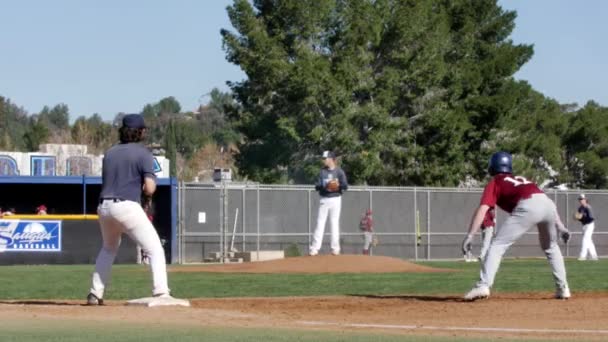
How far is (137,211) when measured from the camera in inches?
469

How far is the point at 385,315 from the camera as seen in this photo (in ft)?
39.9

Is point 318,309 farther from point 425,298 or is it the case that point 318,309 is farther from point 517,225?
point 517,225

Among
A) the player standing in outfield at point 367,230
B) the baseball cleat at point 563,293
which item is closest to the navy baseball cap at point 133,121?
the baseball cleat at point 563,293

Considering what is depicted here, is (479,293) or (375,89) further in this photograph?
(375,89)

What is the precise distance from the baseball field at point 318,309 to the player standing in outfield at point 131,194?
1.98ft

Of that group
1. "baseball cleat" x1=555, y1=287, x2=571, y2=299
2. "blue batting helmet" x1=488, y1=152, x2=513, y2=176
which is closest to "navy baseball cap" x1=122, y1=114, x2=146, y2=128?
"blue batting helmet" x1=488, y1=152, x2=513, y2=176

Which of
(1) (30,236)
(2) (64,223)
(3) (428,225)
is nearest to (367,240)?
(3) (428,225)

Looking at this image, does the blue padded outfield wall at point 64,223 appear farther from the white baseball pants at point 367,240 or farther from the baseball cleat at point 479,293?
the baseball cleat at point 479,293

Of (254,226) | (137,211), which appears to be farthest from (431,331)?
(254,226)

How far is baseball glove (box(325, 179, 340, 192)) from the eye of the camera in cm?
2035

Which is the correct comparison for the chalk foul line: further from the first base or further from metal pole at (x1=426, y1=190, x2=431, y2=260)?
metal pole at (x1=426, y1=190, x2=431, y2=260)

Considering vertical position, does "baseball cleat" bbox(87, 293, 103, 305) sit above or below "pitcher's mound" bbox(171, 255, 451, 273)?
below

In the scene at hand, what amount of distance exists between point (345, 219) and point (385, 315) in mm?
29218

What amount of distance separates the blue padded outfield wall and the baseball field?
495 inches
